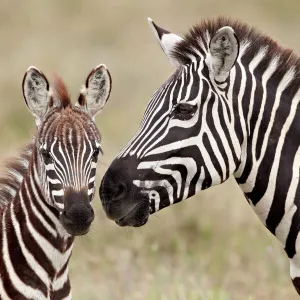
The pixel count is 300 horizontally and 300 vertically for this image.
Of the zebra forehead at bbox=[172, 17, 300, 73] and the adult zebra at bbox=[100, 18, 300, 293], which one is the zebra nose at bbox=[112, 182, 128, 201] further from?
the zebra forehead at bbox=[172, 17, 300, 73]

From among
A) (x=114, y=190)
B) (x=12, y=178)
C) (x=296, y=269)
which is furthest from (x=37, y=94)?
(x=296, y=269)

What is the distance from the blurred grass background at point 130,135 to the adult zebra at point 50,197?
146 centimetres

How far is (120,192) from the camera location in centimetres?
698

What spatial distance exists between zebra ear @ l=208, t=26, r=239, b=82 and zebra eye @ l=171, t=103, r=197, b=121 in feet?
0.95

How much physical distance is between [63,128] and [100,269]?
4.26m

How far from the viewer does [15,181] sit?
8320 millimetres

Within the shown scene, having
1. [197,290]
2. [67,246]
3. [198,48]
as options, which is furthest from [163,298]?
[198,48]

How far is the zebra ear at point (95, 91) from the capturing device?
26.5 feet

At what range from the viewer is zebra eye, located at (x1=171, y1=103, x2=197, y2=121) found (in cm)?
710

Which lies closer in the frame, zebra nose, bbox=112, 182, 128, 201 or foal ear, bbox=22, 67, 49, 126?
zebra nose, bbox=112, 182, 128, 201

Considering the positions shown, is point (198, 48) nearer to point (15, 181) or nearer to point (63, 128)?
point (63, 128)

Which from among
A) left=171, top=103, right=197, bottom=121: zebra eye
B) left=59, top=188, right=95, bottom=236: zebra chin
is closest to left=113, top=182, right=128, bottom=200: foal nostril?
left=59, top=188, right=95, bottom=236: zebra chin

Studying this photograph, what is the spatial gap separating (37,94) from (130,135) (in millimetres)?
9835

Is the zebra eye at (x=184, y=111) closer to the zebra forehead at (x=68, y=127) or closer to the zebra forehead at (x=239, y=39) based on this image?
the zebra forehead at (x=239, y=39)
